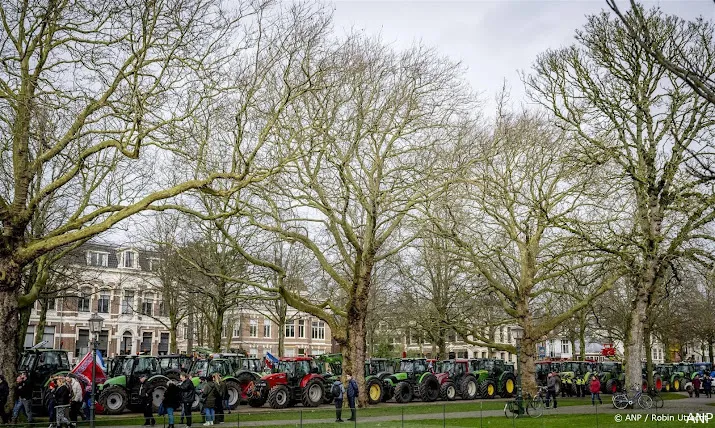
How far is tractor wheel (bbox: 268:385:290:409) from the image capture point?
27.6m

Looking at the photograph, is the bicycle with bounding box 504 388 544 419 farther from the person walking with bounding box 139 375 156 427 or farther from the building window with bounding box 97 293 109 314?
the building window with bounding box 97 293 109 314

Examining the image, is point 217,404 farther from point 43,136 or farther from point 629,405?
point 629,405

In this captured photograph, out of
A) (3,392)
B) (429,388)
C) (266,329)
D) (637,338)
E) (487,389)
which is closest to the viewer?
(3,392)

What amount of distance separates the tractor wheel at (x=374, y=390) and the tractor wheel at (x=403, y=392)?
1.01 m

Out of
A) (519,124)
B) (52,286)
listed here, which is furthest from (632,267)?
(52,286)

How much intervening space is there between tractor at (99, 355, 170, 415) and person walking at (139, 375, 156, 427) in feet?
0.60

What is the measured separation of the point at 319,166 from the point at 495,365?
18.1 m

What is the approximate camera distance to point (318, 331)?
270 feet

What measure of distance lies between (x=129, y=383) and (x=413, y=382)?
14245mm

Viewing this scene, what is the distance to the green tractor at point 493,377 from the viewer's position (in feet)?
119

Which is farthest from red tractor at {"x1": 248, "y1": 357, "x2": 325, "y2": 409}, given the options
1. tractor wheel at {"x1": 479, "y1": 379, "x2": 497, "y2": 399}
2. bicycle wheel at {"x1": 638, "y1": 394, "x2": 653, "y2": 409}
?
bicycle wheel at {"x1": 638, "y1": 394, "x2": 653, "y2": 409}

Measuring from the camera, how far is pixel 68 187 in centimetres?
2848

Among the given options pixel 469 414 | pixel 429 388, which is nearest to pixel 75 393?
pixel 469 414

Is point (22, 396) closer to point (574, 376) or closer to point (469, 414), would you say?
point (469, 414)
